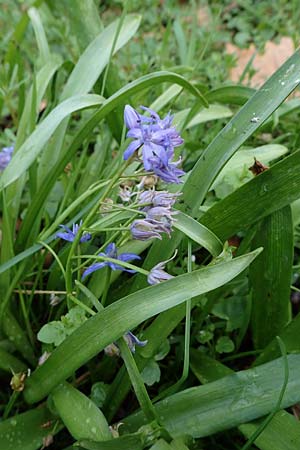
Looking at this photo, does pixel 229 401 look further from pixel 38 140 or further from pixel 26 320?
pixel 38 140

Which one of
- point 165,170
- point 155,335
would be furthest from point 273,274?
point 165,170

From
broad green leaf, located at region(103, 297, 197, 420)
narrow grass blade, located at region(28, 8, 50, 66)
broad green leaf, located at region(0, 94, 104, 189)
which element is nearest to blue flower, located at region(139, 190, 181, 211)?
broad green leaf, located at region(103, 297, 197, 420)

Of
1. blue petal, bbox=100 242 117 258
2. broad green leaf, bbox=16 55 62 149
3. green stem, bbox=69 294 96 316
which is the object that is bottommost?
green stem, bbox=69 294 96 316

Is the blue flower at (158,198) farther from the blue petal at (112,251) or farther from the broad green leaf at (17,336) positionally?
the broad green leaf at (17,336)

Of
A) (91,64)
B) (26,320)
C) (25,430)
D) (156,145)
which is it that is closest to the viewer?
(156,145)

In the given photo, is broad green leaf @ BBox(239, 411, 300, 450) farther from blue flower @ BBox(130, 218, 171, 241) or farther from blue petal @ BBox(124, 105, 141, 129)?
blue petal @ BBox(124, 105, 141, 129)

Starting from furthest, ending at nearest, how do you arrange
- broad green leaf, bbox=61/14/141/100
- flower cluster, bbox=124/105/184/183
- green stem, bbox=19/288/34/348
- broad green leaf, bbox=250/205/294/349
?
broad green leaf, bbox=61/14/141/100, green stem, bbox=19/288/34/348, broad green leaf, bbox=250/205/294/349, flower cluster, bbox=124/105/184/183
